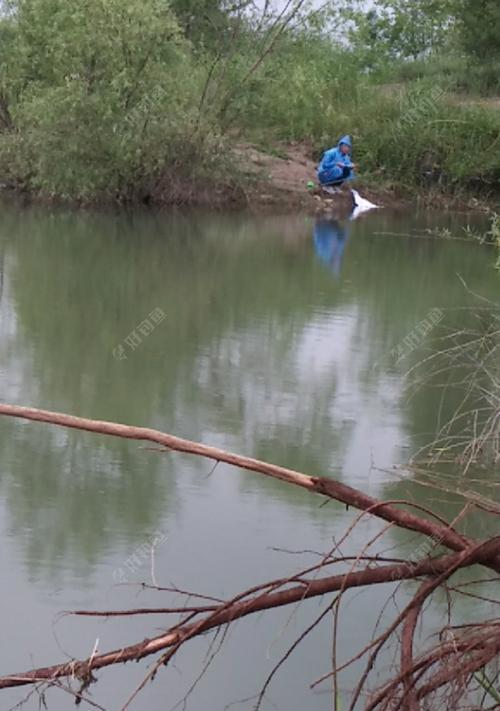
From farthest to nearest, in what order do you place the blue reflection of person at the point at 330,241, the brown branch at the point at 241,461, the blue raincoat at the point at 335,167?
the blue raincoat at the point at 335,167
the blue reflection of person at the point at 330,241
the brown branch at the point at 241,461

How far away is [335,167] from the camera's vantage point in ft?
64.7

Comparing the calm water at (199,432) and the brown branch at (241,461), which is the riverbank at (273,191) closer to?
the calm water at (199,432)

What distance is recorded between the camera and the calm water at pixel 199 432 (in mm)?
4055

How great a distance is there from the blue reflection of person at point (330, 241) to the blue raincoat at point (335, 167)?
179cm

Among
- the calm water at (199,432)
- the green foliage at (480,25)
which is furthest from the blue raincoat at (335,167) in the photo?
the calm water at (199,432)

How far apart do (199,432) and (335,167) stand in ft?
45.4

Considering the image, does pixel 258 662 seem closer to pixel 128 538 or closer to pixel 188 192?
pixel 128 538

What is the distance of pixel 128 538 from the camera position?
4.89 metres

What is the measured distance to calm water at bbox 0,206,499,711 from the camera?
4.05 m

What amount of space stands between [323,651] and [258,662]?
0.81ft

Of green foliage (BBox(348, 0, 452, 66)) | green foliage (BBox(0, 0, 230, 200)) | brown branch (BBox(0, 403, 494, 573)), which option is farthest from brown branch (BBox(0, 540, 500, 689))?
green foliage (BBox(348, 0, 452, 66))

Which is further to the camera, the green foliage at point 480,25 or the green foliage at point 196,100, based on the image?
the green foliage at point 480,25

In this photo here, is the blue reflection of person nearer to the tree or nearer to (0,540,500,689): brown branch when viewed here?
(0,540,500,689): brown branch

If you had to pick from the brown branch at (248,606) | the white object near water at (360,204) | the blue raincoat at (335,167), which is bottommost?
the white object near water at (360,204)
